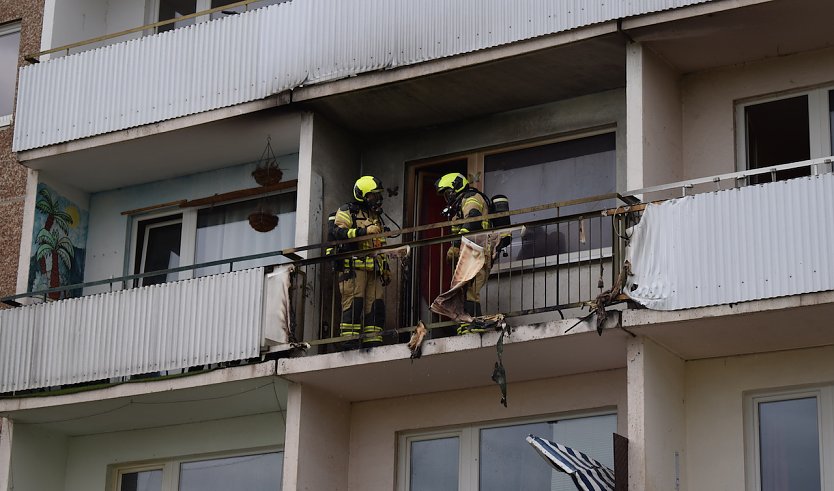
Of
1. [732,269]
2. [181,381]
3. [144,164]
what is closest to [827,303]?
[732,269]

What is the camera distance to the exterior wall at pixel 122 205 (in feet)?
65.6

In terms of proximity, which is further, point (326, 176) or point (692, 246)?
point (326, 176)

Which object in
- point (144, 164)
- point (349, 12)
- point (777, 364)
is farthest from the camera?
point (144, 164)

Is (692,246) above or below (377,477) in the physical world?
above

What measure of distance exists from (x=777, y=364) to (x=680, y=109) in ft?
9.41

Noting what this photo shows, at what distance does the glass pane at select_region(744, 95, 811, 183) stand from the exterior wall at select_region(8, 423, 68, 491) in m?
8.21

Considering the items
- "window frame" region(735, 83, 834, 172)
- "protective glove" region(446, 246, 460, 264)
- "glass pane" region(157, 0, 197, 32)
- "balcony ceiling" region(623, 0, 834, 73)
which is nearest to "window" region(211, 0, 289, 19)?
"glass pane" region(157, 0, 197, 32)

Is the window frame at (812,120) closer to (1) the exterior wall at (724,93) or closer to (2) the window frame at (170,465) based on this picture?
(1) the exterior wall at (724,93)

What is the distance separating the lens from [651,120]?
642 inches

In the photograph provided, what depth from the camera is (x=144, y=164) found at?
20.0 meters

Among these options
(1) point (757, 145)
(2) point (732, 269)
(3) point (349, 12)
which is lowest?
(2) point (732, 269)

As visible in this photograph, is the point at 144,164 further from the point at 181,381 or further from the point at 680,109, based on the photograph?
the point at 680,109

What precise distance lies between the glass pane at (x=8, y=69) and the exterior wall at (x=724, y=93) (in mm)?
8900

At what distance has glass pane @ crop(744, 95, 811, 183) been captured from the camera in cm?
1659
